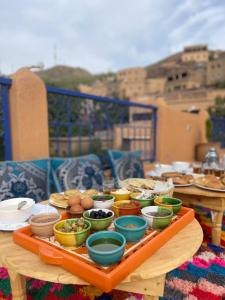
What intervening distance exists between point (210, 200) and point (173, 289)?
785 millimetres

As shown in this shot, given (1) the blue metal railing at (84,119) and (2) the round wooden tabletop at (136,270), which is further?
(1) the blue metal railing at (84,119)

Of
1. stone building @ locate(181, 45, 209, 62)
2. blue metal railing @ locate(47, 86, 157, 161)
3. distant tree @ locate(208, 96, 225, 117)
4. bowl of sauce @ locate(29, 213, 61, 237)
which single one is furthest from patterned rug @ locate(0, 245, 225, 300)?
stone building @ locate(181, 45, 209, 62)

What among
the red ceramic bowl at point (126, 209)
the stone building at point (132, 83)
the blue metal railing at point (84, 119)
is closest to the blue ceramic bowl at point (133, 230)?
the red ceramic bowl at point (126, 209)

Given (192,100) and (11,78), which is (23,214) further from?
(192,100)

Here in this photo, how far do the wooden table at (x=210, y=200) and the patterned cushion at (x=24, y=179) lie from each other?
1.24 m

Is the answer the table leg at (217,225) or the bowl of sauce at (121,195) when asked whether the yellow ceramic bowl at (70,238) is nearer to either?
the bowl of sauce at (121,195)

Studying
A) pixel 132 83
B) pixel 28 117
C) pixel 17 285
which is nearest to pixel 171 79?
pixel 132 83

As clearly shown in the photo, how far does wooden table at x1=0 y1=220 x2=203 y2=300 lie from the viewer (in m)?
0.80

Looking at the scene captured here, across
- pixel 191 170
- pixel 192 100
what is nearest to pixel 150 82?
pixel 192 100

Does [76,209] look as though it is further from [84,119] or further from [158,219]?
[84,119]

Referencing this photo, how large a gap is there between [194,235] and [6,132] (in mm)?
2096

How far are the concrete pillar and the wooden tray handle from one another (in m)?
1.74

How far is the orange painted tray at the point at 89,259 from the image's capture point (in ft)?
2.40

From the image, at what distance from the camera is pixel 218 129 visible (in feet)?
28.5
